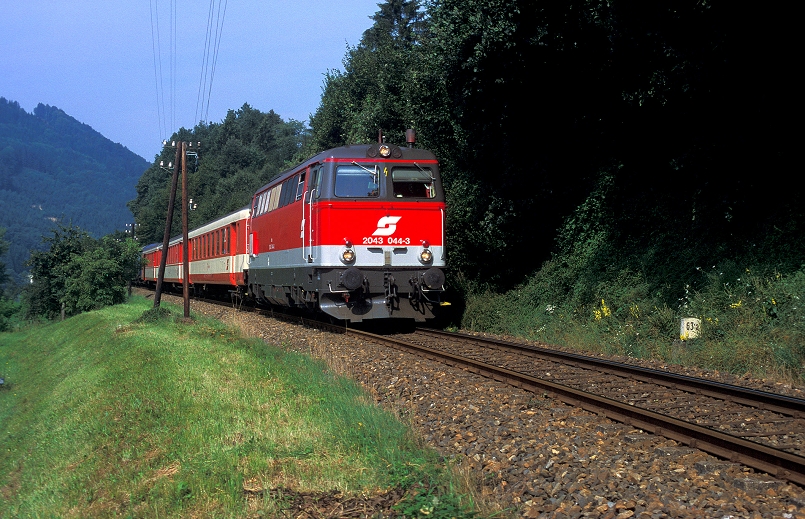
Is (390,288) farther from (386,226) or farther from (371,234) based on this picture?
(386,226)

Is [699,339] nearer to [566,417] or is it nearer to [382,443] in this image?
[566,417]

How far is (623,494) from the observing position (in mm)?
5039

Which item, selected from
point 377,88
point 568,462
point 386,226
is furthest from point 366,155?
point 377,88

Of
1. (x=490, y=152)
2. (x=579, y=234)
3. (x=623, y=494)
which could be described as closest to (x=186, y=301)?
(x=490, y=152)

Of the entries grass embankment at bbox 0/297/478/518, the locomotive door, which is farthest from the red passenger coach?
grass embankment at bbox 0/297/478/518

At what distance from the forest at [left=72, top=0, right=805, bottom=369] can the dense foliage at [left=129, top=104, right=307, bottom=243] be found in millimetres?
64512

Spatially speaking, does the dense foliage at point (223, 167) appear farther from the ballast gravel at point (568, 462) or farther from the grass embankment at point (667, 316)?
the ballast gravel at point (568, 462)

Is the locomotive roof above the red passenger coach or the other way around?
above

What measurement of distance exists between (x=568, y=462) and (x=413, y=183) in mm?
10738

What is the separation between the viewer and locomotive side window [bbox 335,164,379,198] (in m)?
15.5

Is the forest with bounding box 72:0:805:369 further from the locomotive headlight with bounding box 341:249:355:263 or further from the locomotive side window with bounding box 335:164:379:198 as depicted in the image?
the locomotive headlight with bounding box 341:249:355:263

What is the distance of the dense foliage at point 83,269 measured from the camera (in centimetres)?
3641

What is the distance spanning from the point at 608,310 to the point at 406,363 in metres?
5.54

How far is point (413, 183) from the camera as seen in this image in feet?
52.5
